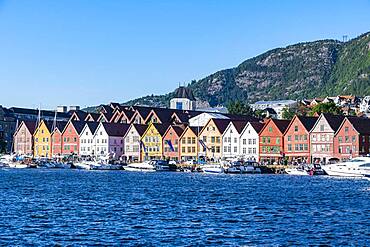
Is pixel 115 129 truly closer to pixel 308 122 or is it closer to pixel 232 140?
pixel 232 140

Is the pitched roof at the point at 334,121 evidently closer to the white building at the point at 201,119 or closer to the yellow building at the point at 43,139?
the white building at the point at 201,119

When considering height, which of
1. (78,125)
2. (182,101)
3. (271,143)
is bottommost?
(271,143)

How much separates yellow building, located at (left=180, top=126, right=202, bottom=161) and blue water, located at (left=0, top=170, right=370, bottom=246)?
71696 millimetres

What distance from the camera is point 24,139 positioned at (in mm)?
167875

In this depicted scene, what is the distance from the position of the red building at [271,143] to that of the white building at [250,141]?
99cm

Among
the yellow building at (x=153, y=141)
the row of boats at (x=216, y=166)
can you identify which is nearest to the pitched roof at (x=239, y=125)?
the row of boats at (x=216, y=166)

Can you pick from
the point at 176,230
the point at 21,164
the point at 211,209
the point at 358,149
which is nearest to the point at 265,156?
the point at 358,149

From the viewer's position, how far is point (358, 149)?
359 ft

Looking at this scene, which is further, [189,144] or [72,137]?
[72,137]

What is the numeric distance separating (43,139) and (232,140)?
175ft

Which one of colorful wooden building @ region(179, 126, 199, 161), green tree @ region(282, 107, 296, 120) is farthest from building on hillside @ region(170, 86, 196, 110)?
colorful wooden building @ region(179, 126, 199, 161)

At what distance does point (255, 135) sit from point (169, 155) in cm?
1991

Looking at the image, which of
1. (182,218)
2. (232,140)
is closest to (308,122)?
(232,140)

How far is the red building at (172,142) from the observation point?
135m
